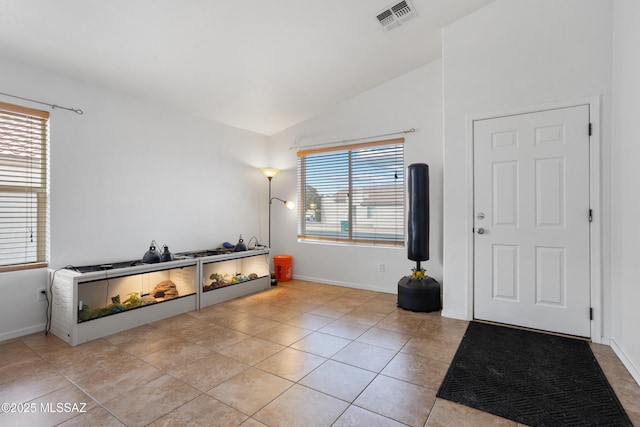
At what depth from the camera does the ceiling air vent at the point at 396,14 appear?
9.61ft

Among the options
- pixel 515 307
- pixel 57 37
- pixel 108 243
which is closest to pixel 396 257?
pixel 515 307

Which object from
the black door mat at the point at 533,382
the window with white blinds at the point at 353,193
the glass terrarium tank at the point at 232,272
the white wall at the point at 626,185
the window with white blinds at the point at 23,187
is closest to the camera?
the black door mat at the point at 533,382

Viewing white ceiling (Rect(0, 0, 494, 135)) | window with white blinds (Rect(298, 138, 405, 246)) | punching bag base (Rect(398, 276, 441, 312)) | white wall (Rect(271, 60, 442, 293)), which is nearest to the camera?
white ceiling (Rect(0, 0, 494, 135))

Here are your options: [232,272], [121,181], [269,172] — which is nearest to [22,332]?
[121,181]

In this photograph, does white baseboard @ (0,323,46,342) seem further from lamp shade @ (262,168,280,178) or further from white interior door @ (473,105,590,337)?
white interior door @ (473,105,590,337)

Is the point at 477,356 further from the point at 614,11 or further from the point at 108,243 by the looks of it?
the point at 108,243

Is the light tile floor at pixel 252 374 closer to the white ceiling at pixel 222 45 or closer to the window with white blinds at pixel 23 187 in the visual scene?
the window with white blinds at pixel 23 187

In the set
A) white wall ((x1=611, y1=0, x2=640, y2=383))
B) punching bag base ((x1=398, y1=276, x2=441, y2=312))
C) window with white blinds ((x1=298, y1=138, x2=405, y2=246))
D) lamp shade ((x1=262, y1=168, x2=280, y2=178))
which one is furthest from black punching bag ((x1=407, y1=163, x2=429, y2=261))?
lamp shade ((x1=262, y1=168, x2=280, y2=178))

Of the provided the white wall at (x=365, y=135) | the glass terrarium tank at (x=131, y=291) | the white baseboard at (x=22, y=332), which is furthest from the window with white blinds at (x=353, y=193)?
the white baseboard at (x=22, y=332)

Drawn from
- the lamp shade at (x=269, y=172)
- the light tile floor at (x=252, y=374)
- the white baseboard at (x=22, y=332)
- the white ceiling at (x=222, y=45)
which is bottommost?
the light tile floor at (x=252, y=374)

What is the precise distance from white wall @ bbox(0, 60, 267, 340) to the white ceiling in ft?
0.69

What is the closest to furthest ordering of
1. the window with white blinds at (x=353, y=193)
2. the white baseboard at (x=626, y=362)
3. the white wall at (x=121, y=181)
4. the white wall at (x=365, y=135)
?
the white baseboard at (x=626, y=362) < the white wall at (x=121, y=181) < the white wall at (x=365, y=135) < the window with white blinds at (x=353, y=193)

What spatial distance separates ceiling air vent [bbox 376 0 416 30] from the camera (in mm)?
2930

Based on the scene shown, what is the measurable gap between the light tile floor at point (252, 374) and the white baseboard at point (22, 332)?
2.9 inches
